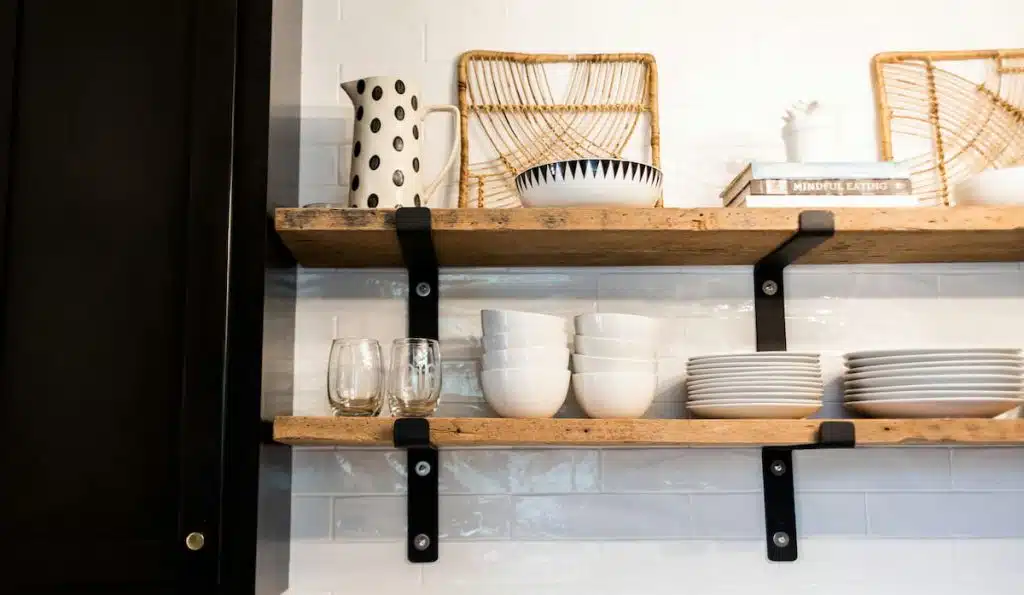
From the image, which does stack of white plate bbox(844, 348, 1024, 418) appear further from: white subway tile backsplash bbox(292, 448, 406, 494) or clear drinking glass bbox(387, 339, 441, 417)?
white subway tile backsplash bbox(292, 448, 406, 494)

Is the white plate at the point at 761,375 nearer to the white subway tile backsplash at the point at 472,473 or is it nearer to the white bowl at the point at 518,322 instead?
the white bowl at the point at 518,322

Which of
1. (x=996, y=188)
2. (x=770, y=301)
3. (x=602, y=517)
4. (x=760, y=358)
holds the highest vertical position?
(x=996, y=188)

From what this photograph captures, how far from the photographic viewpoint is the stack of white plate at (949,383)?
1.40 metres

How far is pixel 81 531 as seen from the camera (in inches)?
49.1

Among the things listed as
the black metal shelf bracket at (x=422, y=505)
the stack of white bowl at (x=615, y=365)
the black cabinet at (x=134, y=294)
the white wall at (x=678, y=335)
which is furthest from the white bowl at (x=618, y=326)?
the black cabinet at (x=134, y=294)

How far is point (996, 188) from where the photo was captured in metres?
1.49

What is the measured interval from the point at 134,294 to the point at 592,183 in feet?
2.16

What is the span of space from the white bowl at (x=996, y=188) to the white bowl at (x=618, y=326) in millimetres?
558

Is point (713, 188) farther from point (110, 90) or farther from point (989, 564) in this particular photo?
point (110, 90)

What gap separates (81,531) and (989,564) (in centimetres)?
140

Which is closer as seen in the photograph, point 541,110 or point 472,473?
point 472,473

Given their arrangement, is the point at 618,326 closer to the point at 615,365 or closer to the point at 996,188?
the point at 615,365

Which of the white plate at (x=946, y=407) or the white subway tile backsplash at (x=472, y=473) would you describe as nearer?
the white plate at (x=946, y=407)

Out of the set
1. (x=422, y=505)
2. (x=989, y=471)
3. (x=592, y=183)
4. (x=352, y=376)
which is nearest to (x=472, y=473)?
(x=422, y=505)
